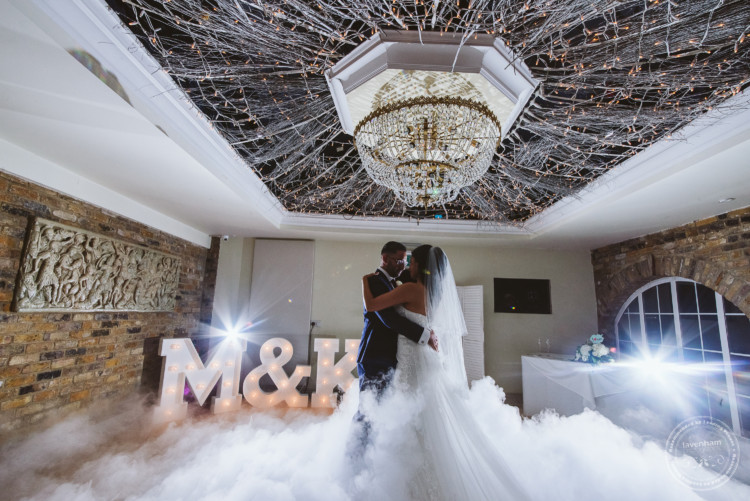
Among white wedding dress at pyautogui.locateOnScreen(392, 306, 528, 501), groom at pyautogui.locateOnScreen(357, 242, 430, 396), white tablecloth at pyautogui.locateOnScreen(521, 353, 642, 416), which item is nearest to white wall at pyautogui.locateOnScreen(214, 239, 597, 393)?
white tablecloth at pyautogui.locateOnScreen(521, 353, 642, 416)

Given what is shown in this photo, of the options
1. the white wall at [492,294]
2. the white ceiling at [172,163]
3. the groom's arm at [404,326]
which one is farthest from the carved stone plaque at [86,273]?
the groom's arm at [404,326]

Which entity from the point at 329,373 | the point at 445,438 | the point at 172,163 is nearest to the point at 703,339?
the point at 445,438

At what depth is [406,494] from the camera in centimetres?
191

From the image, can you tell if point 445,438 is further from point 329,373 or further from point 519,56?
point 329,373

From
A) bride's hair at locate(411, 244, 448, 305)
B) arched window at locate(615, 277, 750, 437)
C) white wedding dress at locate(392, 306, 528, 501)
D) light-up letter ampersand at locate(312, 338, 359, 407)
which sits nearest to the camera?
white wedding dress at locate(392, 306, 528, 501)

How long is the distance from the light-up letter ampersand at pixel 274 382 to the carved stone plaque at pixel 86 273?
1358 millimetres

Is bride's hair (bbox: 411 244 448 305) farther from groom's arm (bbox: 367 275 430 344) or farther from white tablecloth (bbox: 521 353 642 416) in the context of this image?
white tablecloth (bbox: 521 353 642 416)

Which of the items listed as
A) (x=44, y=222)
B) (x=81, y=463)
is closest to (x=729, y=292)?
(x=81, y=463)

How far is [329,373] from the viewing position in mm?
4648

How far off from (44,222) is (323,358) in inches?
118

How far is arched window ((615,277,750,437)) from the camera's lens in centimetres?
384

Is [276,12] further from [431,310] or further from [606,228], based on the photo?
[606,228]

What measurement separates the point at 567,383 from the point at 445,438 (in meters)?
3.06

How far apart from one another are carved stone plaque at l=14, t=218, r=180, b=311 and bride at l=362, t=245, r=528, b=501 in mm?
2568
